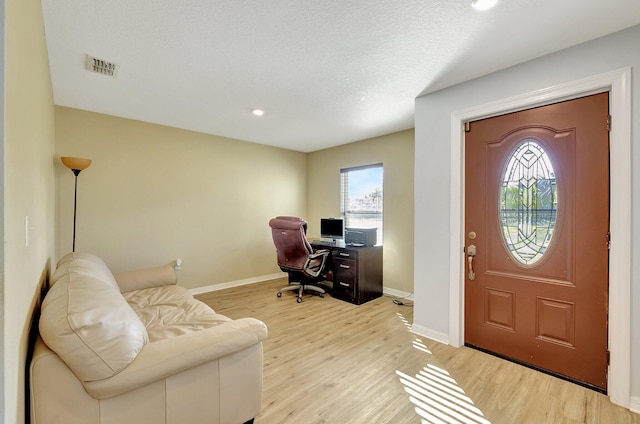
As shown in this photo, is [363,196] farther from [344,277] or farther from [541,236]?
[541,236]

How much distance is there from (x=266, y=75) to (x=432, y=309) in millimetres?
2665

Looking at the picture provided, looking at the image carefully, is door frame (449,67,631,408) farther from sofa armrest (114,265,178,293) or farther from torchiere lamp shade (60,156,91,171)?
torchiere lamp shade (60,156,91,171)

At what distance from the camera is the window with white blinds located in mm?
4500

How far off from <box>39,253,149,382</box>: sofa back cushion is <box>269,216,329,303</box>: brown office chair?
2.47m

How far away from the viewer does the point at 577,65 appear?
77.4 inches

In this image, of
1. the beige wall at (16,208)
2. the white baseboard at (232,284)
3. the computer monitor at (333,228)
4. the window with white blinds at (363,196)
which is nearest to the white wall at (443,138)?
the window with white blinds at (363,196)

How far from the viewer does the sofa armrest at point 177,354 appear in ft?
3.75

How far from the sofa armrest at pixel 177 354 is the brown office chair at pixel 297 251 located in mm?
2145

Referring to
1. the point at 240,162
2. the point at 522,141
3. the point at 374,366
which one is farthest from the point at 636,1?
the point at 240,162

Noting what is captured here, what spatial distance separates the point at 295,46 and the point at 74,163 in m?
2.64

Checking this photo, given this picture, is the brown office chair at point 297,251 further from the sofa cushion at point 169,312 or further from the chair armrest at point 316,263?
the sofa cushion at point 169,312

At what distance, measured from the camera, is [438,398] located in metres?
1.86

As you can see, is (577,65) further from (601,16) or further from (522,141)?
(522,141)

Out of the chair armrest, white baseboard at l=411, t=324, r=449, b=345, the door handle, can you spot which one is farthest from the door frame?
the chair armrest
